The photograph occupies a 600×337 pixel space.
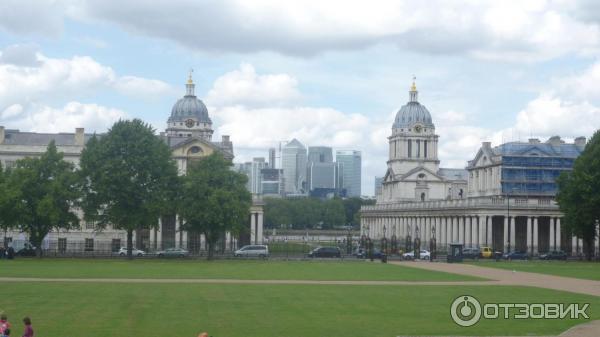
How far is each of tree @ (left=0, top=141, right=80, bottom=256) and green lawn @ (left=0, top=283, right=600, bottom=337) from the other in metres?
40.5

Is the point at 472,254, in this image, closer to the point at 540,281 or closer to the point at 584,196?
the point at 584,196

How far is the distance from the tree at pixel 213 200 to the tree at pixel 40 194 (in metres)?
11.4

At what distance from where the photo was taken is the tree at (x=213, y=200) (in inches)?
3848

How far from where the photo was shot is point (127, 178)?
9650 centimetres

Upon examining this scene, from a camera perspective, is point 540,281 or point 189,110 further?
point 189,110

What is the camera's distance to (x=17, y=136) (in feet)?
426

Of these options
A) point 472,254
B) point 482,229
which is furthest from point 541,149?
point 472,254

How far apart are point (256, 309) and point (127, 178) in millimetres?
55530

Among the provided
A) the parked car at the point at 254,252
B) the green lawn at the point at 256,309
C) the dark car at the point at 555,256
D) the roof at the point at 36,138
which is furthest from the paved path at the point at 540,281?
the roof at the point at 36,138

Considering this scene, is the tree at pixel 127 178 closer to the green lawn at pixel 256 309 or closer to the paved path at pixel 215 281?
the paved path at pixel 215 281

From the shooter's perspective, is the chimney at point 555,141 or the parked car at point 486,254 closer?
the parked car at point 486,254

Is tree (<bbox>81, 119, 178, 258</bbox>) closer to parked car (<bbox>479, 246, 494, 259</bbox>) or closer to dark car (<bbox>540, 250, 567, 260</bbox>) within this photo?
parked car (<bbox>479, 246, 494, 259</bbox>)

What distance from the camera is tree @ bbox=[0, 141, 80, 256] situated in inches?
3738

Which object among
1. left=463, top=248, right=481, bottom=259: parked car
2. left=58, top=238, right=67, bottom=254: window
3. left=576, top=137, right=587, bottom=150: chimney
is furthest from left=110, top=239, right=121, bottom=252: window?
left=576, top=137, right=587, bottom=150: chimney
